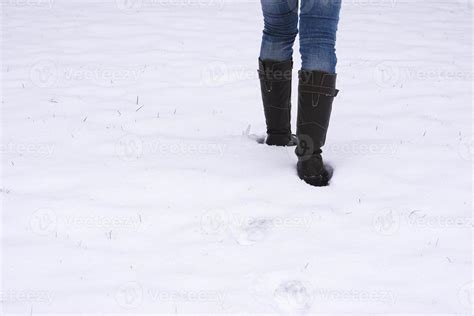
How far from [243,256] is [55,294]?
0.81 meters

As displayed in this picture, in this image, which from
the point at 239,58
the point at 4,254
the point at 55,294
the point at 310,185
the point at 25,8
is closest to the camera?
the point at 55,294

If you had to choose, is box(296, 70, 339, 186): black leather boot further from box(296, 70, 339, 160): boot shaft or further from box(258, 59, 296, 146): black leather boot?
box(258, 59, 296, 146): black leather boot

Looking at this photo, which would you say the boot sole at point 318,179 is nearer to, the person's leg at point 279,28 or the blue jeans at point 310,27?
the blue jeans at point 310,27

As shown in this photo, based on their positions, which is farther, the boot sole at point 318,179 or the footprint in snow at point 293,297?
the boot sole at point 318,179

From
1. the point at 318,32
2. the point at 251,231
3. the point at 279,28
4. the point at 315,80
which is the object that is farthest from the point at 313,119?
the point at 251,231

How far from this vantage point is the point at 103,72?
4.75 metres

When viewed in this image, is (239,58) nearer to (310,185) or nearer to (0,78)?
(0,78)

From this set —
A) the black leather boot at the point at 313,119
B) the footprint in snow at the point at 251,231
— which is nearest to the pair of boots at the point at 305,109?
the black leather boot at the point at 313,119

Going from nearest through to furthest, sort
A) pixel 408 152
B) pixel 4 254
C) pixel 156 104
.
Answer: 1. pixel 4 254
2. pixel 408 152
3. pixel 156 104

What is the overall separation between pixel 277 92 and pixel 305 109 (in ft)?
1.17

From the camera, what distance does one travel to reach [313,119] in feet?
9.12

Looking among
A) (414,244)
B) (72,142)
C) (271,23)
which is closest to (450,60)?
(271,23)

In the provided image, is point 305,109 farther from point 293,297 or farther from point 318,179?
point 293,297

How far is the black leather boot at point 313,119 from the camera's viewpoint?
2.73 metres
